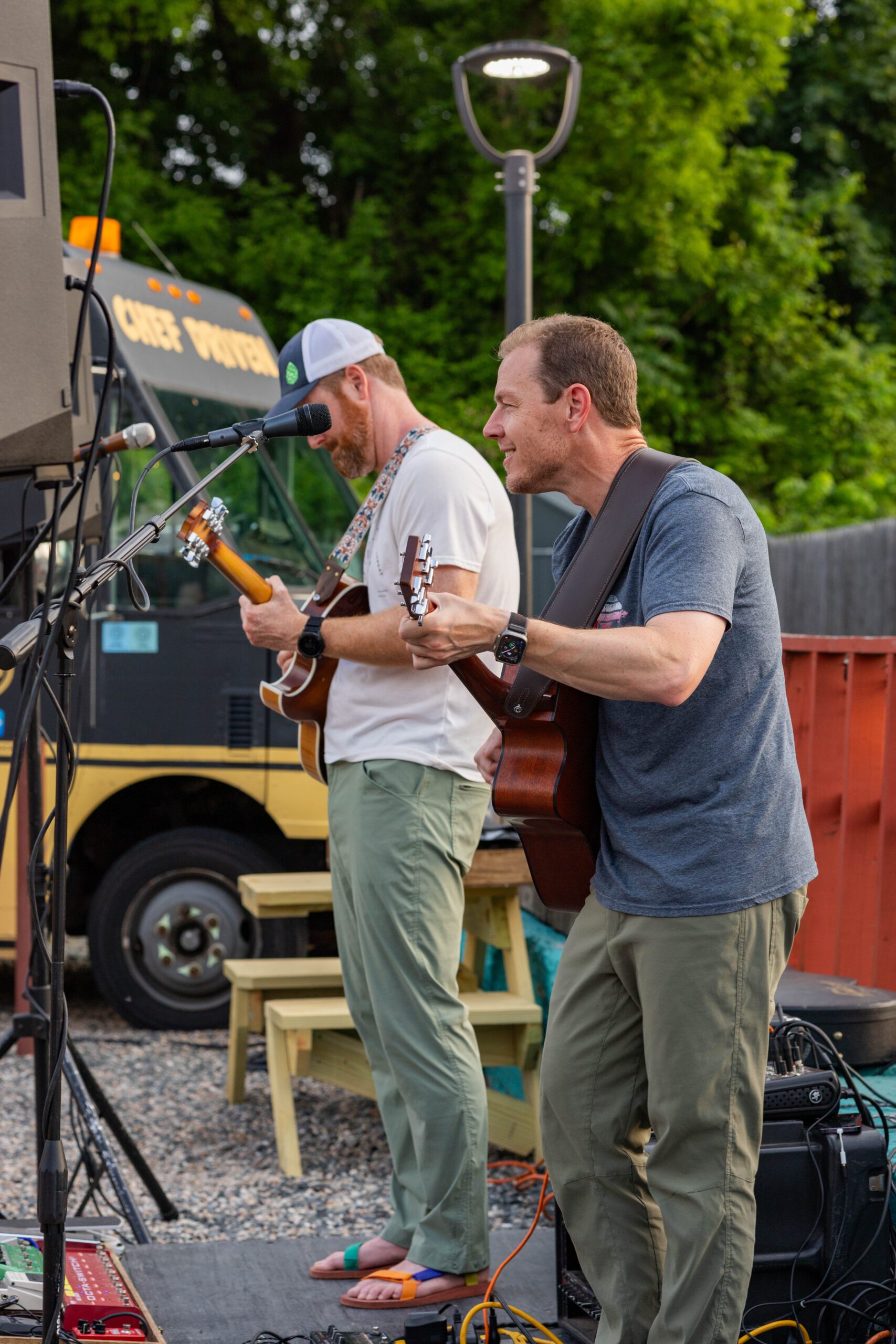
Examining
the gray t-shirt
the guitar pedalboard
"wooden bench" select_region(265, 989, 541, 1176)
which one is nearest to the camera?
the gray t-shirt

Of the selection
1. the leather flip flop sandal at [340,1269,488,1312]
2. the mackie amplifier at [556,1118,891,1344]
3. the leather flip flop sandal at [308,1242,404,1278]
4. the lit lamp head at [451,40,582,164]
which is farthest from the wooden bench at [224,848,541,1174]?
the lit lamp head at [451,40,582,164]

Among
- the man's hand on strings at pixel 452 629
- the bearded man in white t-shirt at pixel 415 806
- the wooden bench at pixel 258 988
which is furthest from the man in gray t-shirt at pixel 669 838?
the wooden bench at pixel 258 988

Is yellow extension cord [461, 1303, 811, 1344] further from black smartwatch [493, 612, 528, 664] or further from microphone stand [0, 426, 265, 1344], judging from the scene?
black smartwatch [493, 612, 528, 664]

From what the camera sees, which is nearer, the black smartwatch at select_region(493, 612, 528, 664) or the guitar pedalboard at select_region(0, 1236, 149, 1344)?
the black smartwatch at select_region(493, 612, 528, 664)

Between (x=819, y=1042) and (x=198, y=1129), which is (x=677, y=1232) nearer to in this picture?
(x=819, y=1042)

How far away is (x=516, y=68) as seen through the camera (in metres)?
5.61

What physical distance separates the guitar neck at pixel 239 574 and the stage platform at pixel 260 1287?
4.89 ft

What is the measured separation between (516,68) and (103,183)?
3.52 metres

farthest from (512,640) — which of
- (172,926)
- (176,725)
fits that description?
(172,926)

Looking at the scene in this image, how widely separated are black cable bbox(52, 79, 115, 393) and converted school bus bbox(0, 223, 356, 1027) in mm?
2779

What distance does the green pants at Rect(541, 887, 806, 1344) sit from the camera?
214 cm

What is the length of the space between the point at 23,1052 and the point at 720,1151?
12.7 ft

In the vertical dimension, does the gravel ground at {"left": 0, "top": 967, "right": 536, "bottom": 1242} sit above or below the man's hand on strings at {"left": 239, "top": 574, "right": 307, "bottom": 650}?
below

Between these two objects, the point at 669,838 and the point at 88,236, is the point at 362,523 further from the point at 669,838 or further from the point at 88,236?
the point at 88,236
